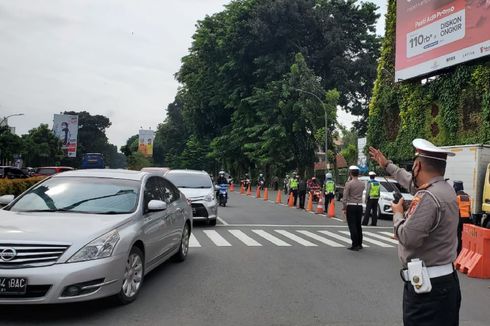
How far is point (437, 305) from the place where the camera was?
10.2 feet

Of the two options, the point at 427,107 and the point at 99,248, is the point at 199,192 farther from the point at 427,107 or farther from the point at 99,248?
the point at 427,107

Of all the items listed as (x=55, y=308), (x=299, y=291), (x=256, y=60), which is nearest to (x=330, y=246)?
(x=299, y=291)

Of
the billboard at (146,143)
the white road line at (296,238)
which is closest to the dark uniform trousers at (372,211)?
the white road line at (296,238)

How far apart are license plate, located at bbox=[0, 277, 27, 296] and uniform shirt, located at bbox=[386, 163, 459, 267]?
12.0 feet

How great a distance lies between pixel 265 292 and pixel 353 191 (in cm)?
460

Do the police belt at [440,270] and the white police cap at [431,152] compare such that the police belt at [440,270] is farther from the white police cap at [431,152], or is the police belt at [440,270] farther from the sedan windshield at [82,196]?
the sedan windshield at [82,196]

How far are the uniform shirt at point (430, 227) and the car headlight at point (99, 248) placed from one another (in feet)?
10.8

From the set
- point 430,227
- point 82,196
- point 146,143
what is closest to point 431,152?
point 430,227

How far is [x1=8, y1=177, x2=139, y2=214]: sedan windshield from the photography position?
6418mm

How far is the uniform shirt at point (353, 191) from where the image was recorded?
10.6 m

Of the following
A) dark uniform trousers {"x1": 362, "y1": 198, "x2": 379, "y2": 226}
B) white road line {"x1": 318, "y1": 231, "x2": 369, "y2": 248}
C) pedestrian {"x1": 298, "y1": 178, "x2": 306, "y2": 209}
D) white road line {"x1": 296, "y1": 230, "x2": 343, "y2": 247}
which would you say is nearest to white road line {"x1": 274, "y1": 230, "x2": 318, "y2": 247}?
white road line {"x1": 296, "y1": 230, "x2": 343, "y2": 247}

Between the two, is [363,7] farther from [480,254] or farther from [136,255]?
[136,255]

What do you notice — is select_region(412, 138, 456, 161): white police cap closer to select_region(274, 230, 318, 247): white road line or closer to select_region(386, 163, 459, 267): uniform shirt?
select_region(386, 163, 459, 267): uniform shirt

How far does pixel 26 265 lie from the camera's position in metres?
5.01
